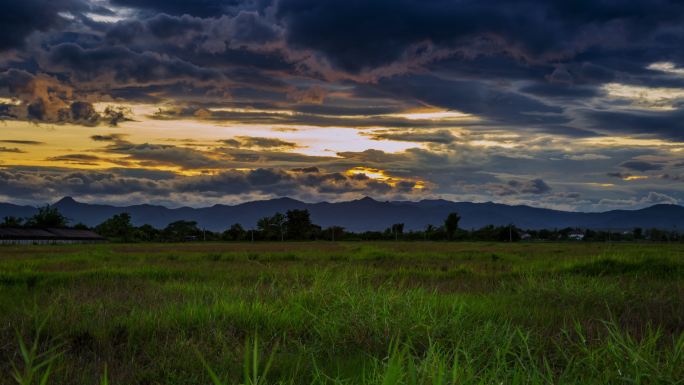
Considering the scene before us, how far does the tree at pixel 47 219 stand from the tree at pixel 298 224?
147 feet

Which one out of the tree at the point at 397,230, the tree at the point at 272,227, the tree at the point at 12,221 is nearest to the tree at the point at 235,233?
the tree at the point at 272,227

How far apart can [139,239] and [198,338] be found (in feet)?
316

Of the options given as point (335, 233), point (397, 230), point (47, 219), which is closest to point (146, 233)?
point (47, 219)

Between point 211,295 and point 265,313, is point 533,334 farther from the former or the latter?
point 211,295

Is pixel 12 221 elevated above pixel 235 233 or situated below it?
above

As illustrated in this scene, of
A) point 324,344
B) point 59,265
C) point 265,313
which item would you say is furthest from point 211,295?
point 59,265

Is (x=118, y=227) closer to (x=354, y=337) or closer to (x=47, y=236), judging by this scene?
(x=47, y=236)

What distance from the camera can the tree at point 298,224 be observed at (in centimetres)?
10544

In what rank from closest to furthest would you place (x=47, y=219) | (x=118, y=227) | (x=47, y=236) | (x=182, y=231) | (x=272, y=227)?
(x=47, y=236) < (x=118, y=227) < (x=182, y=231) < (x=272, y=227) < (x=47, y=219)

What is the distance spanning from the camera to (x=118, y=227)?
10231 cm

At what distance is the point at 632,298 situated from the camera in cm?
1009

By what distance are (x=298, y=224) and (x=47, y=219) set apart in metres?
49.2

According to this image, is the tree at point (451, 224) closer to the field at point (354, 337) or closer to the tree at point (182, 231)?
the tree at point (182, 231)

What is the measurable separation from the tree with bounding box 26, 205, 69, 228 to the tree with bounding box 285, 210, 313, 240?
44916 mm
